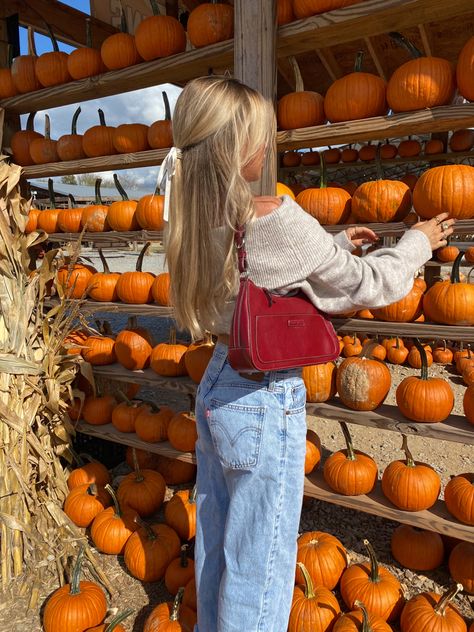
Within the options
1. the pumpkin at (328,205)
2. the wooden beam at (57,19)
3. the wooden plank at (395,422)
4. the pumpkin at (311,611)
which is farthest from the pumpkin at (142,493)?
the wooden beam at (57,19)

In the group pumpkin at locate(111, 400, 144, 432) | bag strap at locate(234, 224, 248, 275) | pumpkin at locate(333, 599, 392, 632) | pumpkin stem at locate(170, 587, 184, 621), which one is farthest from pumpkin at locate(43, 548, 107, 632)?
bag strap at locate(234, 224, 248, 275)

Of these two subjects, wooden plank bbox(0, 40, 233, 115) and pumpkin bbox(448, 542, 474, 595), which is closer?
pumpkin bbox(448, 542, 474, 595)

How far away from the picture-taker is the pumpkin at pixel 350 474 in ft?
8.43

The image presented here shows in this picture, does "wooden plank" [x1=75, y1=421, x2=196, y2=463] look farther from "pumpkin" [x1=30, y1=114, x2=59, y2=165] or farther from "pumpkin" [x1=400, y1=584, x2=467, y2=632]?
"pumpkin" [x1=30, y1=114, x2=59, y2=165]

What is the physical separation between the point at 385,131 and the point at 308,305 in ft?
4.15

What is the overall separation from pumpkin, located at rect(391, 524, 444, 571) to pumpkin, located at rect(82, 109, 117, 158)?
323 cm

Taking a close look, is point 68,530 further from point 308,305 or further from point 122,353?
point 308,305

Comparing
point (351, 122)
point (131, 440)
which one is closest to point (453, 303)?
point (351, 122)

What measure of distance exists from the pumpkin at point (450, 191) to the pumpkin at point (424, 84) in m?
0.34

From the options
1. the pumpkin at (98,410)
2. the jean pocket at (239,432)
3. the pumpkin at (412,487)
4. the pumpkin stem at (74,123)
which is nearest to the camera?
the jean pocket at (239,432)

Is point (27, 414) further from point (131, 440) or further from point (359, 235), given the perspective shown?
point (359, 235)

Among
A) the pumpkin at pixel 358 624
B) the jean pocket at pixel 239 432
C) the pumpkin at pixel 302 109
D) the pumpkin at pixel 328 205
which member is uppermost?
the pumpkin at pixel 302 109

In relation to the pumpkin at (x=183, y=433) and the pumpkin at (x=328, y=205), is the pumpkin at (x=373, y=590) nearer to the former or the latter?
the pumpkin at (x=183, y=433)

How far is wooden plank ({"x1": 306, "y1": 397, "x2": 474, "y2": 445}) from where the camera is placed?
2.27 metres
